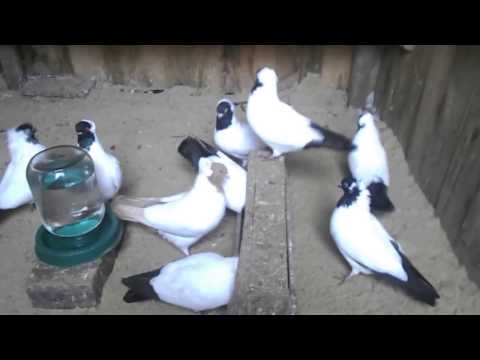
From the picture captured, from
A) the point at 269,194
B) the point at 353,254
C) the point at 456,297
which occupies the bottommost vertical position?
the point at 456,297

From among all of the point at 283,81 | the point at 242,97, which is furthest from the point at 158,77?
the point at 283,81

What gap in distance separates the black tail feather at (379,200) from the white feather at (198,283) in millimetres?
931

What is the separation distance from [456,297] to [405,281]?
28 cm

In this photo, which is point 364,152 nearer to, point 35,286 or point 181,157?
point 181,157

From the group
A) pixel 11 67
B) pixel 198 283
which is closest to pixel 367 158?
pixel 198 283

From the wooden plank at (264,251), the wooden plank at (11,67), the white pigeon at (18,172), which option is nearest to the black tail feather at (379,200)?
the wooden plank at (264,251)

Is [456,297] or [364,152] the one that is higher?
[364,152]

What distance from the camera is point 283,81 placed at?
348 cm

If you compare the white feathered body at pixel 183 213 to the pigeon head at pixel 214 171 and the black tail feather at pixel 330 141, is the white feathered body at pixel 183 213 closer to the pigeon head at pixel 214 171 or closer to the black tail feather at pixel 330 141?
the pigeon head at pixel 214 171

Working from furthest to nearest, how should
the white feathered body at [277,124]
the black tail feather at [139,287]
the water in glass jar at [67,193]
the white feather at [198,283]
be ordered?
the white feathered body at [277,124], the water in glass jar at [67,193], the black tail feather at [139,287], the white feather at [198,283]

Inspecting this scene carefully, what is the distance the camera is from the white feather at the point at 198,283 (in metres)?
1.64

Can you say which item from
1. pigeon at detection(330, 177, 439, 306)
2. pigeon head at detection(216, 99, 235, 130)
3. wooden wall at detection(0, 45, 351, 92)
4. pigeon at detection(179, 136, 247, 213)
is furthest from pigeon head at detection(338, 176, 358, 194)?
wooden wall at detection(0, 45, 351, 92)

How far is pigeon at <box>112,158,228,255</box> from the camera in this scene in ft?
6.53

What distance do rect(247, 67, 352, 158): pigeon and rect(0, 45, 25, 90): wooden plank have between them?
220 centimetres
